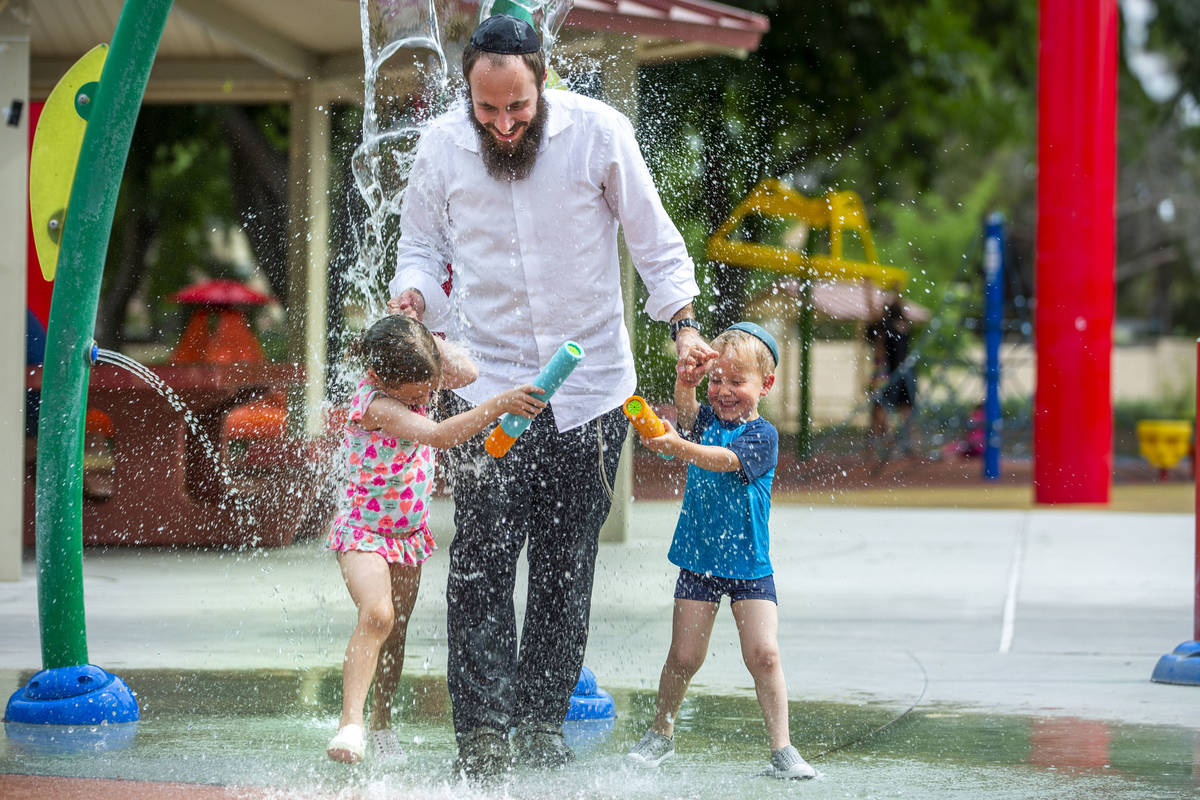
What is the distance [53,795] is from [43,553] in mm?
1050

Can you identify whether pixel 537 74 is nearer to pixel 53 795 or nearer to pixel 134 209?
pixel 53 795

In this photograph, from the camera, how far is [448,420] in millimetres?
3809

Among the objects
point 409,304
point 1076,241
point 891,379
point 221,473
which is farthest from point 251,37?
point 891,379

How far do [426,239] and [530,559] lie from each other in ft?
2.91

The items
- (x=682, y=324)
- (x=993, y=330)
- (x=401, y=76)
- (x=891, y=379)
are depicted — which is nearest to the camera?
(x=682, y=324)

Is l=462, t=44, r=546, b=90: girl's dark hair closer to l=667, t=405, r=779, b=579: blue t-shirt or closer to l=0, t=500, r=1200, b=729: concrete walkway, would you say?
l=667, t=405, r=779, b=579: blue t-shirt

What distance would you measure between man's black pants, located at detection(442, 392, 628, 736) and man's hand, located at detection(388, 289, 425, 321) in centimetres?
23

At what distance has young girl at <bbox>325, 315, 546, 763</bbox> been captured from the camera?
12.6 ft

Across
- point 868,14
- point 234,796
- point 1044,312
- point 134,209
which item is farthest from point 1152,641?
point 134,209

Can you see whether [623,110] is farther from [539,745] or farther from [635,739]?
[539,745]

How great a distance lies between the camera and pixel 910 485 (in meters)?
15.9

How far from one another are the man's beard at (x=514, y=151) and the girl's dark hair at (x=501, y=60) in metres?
0.06

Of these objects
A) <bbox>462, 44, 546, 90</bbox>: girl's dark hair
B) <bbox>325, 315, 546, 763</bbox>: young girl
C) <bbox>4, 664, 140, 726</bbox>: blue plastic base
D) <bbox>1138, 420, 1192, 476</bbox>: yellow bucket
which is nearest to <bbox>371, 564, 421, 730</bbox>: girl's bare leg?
<bbox>325, 315, 546, 763</bbox>: young girl

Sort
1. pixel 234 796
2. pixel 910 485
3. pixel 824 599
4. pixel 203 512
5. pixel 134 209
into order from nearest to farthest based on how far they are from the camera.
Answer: pixel 234 796, pixel 824 599, pixel 203 512, pixel 910 485, pixel 134 209
